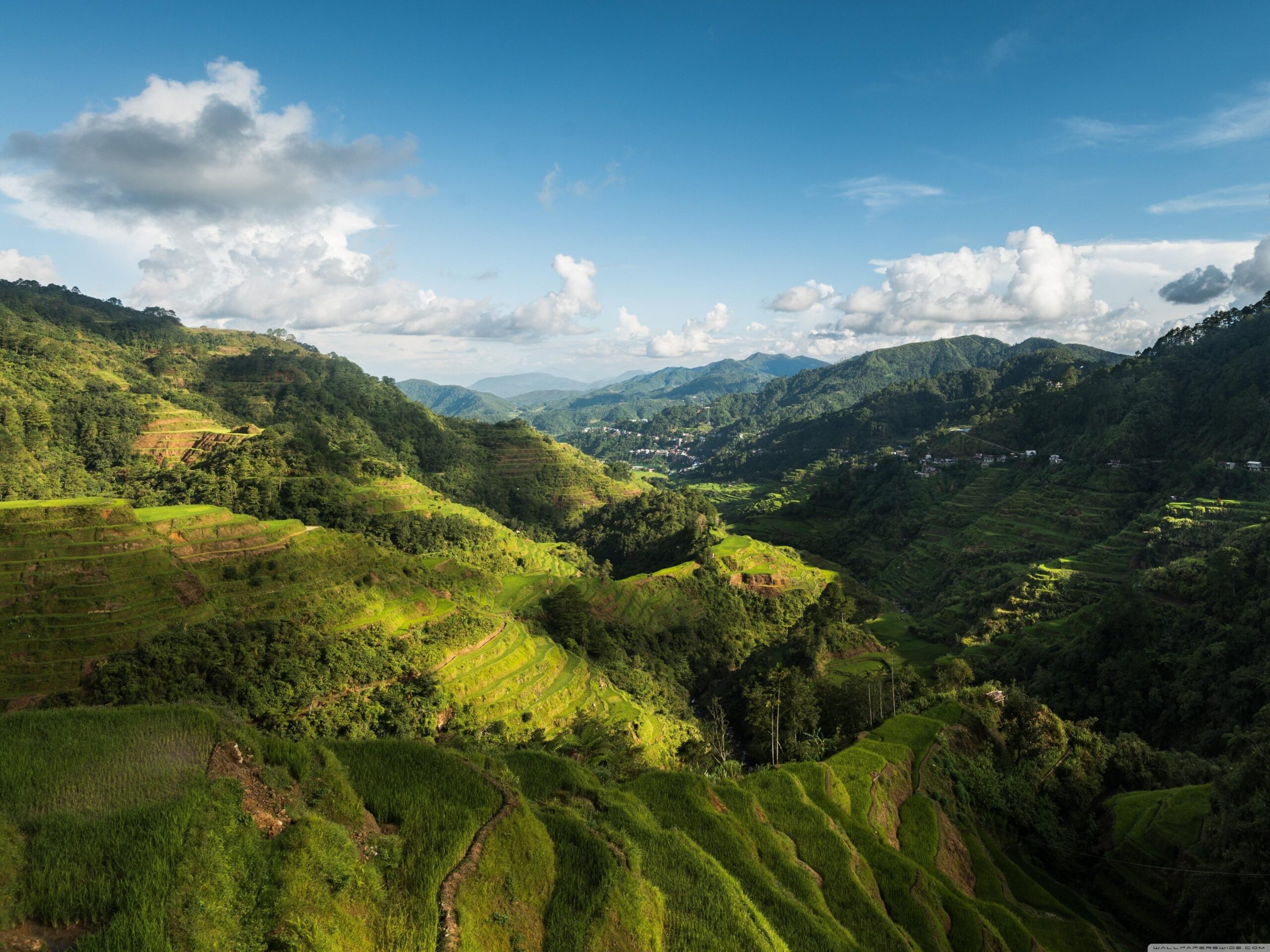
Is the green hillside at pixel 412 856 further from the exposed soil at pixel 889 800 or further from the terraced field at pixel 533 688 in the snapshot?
the terraced field at pixel 533 688

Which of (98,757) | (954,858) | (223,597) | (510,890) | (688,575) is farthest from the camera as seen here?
(688,575)

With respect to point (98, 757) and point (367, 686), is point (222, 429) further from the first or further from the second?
point (98, 757)

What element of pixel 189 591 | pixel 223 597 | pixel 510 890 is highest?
pixel 510 890

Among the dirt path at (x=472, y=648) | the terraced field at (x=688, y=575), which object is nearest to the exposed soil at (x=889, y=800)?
the dirt path at (x=472, y=648)

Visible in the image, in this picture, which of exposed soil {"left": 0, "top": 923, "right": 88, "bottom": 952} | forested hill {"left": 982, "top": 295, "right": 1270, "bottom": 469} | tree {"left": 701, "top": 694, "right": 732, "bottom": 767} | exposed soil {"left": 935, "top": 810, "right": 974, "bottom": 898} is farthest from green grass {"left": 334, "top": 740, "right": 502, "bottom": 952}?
forested hill {"left": 982, "top": 295, "right": 1270, "bottom": 469}

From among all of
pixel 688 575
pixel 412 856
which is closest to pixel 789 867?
pixel 412 856
